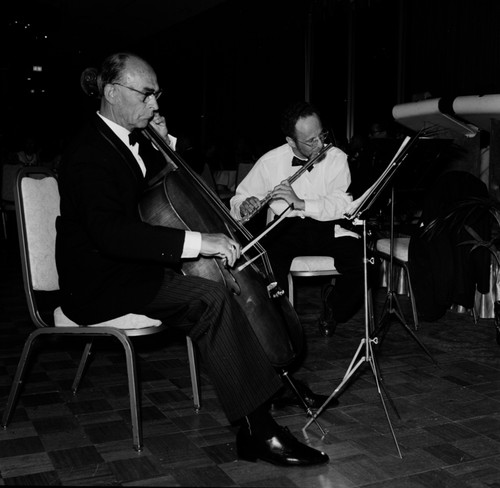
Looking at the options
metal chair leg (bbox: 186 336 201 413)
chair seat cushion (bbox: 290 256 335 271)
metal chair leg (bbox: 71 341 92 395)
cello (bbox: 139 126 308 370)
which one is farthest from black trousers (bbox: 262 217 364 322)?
cello (bbox: 139 126 308 370)

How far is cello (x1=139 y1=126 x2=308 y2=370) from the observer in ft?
7.29

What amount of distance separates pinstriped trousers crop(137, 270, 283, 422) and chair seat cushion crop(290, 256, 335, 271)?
1348 millimetres

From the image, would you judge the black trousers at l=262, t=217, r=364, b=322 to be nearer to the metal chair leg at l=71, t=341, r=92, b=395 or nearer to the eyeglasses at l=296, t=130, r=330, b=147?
the eyeglasses at l=296, t=130, r=330, b=147

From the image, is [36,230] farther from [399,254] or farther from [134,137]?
[399,254]

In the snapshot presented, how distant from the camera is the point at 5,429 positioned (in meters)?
2.46

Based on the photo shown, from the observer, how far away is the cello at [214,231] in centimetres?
222

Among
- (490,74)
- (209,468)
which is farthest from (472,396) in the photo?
(490,74)

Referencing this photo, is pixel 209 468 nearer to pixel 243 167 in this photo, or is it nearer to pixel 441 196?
pixel 441 196

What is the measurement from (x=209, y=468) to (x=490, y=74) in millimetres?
5640

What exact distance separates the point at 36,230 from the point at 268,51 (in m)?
8.44

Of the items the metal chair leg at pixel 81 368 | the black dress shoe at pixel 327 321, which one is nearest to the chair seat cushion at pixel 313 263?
the black dress shoe at pixel 327 321

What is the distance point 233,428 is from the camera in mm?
2512

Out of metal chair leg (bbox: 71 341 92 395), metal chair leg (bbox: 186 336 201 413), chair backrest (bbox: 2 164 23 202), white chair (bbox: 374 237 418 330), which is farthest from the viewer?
chair backrest (bbox: 2 164 23 202)

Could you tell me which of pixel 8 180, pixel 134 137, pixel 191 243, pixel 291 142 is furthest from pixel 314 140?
pixel 8 180
